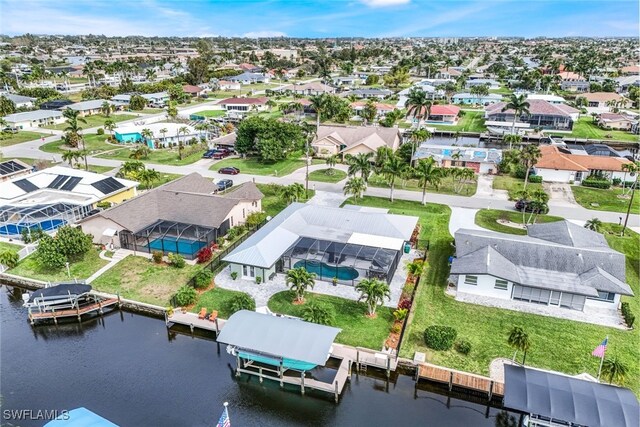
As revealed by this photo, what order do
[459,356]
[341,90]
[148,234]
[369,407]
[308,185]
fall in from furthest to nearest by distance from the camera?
1. [341,90]
2. [308,185]
3. [148,234]
4. [459,356]
5. [369,407]

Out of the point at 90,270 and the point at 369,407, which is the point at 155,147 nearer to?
the point at 90,270

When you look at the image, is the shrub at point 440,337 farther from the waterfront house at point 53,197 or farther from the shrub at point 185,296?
the waterfront house at point 53,197

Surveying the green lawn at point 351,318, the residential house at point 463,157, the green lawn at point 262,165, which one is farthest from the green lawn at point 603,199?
the green lawn at point 262,165

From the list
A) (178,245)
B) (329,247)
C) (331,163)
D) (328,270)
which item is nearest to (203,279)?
(178,245)

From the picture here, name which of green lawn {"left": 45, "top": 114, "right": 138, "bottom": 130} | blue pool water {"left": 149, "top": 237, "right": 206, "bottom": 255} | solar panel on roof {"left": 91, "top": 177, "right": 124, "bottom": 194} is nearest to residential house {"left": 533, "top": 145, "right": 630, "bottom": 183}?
blue pool water {"left": 149, "top": 237, "right": 206, "bottom": 255}

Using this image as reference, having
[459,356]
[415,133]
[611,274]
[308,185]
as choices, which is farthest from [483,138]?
[459,356]

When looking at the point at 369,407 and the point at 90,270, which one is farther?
the point at 90,270

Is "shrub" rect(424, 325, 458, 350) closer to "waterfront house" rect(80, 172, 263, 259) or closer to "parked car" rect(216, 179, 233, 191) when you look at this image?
"waterfront house" rect(80, 172, 263, 259)
